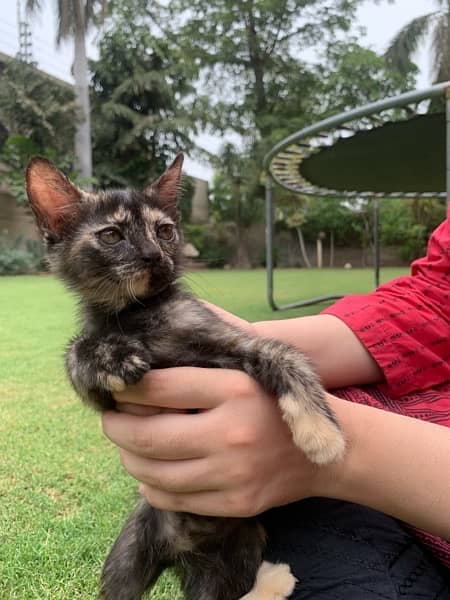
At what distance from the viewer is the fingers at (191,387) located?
3.05ft

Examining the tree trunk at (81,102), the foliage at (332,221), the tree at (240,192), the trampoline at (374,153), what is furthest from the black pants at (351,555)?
the foliage at (332,221)

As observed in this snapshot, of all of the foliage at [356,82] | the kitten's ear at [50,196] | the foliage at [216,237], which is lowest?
the kitten's ear at [50,196]

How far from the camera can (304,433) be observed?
88 cm

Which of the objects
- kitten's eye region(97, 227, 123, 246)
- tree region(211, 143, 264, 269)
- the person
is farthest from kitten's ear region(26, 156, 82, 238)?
tree region(211, 143, 264, 269)

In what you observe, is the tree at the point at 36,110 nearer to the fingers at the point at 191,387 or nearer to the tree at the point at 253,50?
the tree at the point at 253,50

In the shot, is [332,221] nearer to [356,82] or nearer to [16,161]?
[356,82]

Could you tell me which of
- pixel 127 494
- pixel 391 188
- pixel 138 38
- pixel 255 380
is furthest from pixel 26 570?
pixel 138 38

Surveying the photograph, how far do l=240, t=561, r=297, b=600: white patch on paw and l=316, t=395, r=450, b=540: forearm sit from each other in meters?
0.18

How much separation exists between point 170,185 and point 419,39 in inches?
853

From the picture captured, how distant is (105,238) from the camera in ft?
3.97

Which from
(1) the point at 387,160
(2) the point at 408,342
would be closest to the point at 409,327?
(2) the point at 408,342

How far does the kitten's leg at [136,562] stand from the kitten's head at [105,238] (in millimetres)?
459

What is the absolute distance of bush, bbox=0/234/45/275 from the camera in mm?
11484

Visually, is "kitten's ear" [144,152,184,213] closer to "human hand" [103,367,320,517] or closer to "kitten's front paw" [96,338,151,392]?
"kitten's front paw" [96,338,151,392]
